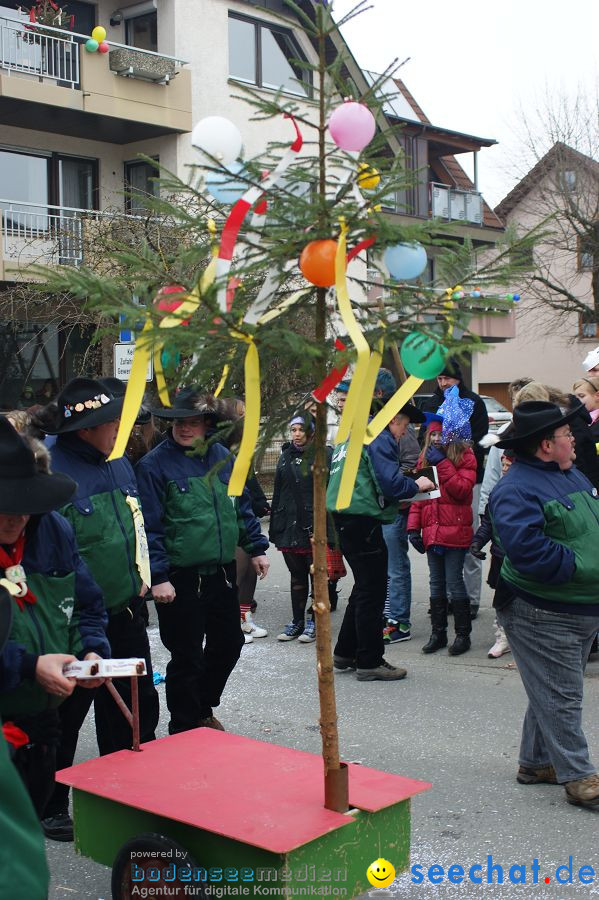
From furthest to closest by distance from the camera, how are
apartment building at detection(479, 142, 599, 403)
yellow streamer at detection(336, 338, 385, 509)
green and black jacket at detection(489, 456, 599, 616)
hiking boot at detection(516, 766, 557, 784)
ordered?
apartment building at detection(479, 142, 599, 403) → hiking boot at detection(516, 766, 557, 784) → green and black jacket at detection(489, 456, 599, 616) → yellow streamer at detection(336, 338, 385, 509)

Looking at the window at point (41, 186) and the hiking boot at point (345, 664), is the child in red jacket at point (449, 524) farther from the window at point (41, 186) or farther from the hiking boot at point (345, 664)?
the window at point (41, 186)

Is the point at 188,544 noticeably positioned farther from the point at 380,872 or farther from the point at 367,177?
the point at 367,177

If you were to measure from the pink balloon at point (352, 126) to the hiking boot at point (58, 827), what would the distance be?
322cm

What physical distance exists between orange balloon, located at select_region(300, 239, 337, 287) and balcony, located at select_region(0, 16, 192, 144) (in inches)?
703

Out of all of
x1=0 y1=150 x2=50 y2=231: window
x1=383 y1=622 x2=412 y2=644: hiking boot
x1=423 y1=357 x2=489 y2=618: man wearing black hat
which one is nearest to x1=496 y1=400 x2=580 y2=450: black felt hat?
x1=423 y1=357 x2=489 y2=618: man wearing black hat

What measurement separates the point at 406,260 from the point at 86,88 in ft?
62.3

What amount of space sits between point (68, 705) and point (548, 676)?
2.18 meters

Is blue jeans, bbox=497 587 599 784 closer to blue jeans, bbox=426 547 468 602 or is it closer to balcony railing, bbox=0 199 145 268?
Answer: blue jeans, bbox=426 547 468 602

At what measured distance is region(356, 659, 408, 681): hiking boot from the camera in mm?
7176

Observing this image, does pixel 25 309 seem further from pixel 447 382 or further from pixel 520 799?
pixel 520 799

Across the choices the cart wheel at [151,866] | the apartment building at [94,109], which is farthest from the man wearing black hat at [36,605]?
the apartment building at [94,109]

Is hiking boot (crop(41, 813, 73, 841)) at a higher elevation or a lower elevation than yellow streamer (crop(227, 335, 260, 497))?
lower

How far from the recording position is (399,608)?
332 inches

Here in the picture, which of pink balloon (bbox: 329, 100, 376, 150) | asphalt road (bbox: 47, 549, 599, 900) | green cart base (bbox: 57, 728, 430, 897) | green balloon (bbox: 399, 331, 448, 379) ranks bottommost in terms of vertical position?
asphalt road (bbox: 47, 549, 599, 900)
